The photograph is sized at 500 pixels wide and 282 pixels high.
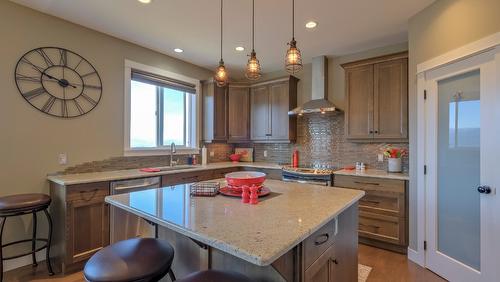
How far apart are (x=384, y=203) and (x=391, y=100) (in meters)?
1.33

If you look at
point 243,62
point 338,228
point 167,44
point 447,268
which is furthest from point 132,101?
point 447,268

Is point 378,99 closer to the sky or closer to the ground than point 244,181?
closer to the sky

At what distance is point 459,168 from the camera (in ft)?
7.54

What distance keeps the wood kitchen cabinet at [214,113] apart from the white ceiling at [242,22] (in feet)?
2.70

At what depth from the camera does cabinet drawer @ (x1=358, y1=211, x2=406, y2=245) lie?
289 cm

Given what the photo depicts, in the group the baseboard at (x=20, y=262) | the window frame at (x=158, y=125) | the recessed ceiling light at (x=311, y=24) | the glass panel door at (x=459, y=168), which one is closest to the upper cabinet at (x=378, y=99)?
the glass panel door at (x=459, y=168)

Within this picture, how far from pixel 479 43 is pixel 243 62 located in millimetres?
3091

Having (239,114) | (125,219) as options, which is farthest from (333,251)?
(239,114)

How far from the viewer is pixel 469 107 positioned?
2209 millimetres

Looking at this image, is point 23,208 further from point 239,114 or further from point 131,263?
point 239,114

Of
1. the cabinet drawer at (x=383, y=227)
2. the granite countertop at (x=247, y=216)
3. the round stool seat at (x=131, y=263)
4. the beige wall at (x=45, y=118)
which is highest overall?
the beige wall at (x=45, y=118)

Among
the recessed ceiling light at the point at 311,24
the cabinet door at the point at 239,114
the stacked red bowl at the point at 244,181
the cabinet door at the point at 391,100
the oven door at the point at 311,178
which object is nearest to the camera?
the stacked red bowl at the point at 244,181

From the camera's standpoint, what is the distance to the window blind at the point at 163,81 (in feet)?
11.7

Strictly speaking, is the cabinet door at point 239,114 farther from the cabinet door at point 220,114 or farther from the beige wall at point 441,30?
the beige wall at point 441,30
